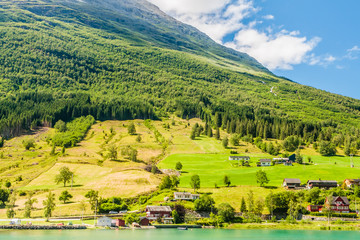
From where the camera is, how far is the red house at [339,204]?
96750 millimetres

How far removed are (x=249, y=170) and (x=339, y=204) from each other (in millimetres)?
48982

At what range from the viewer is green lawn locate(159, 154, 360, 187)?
127688 mm

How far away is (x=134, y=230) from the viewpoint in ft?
283

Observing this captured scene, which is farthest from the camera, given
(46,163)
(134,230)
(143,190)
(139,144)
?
(139,144)

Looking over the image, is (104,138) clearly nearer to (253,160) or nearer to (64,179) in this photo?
(64,179)

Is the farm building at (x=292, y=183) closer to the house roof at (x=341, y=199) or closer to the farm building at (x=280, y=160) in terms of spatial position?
the house roof at (x=341, y=199)

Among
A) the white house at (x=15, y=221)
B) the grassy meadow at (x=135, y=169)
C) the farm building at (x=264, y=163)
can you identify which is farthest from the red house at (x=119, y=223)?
the farm building at (x=264, y=163)

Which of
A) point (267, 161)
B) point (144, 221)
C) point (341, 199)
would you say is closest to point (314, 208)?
point (341, 199)

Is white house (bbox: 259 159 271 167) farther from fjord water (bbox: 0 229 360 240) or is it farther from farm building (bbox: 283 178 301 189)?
fjord water (bbox: 0 229 360 240)

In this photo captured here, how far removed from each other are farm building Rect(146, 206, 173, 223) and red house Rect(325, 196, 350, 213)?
4676cm

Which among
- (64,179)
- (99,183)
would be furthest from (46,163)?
(99,183)

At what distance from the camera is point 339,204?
3839 inches

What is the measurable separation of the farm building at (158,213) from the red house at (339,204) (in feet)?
153

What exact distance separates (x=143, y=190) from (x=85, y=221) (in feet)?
86.9
